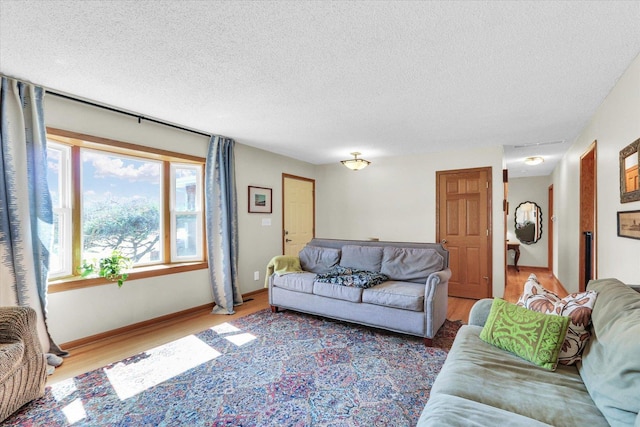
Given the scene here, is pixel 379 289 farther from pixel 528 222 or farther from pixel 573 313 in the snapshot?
pixel 528 222

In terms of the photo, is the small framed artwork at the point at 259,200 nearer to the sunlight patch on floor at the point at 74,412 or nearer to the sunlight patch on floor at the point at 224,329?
the sunlight patch on floor at the point at 224,329

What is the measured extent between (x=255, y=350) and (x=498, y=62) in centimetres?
300

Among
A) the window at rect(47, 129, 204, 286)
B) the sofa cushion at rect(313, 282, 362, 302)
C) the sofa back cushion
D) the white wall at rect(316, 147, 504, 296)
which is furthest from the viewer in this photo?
the white wall at rect(316, 147, 504, 296)

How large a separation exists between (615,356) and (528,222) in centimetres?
721

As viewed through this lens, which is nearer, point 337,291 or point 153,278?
point 337,291

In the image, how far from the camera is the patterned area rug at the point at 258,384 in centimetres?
180

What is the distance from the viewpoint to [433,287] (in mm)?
2764

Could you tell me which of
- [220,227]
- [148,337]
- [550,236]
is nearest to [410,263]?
[220,227]

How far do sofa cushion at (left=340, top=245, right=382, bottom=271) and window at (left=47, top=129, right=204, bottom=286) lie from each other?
196 cm

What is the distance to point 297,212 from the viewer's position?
5.61 metres

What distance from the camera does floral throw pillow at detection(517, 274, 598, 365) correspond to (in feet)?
4.96

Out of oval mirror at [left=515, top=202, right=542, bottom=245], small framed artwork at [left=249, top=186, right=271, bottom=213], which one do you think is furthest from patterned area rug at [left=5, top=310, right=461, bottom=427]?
oval mirror at [left=515, top=202, right=542, bottom=245]

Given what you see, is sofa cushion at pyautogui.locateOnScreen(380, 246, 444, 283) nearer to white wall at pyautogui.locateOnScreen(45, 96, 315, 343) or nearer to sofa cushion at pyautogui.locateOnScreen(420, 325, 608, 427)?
sofa cushion at pyautogui.locateOnScreen(420, 325, 608, 427)

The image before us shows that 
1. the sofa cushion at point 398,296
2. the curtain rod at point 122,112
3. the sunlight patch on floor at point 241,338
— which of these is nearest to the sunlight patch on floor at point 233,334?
the sunlight patch on floor at point 241,338
